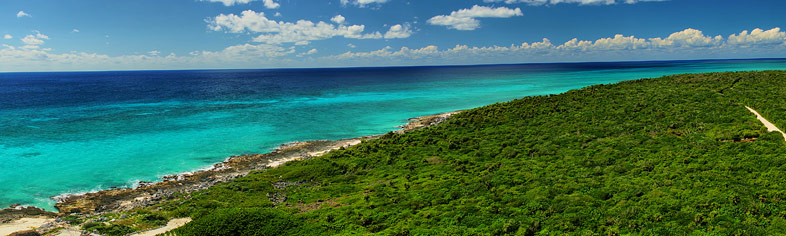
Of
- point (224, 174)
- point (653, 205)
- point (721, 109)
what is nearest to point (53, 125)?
point (224, 174)

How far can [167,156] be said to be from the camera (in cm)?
3641

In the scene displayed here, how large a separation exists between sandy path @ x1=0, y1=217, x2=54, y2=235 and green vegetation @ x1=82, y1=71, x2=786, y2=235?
5892 millimetres

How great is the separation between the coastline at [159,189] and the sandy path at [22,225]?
0.36 m

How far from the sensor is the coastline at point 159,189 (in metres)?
22.8

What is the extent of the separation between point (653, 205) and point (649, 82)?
45.3 m

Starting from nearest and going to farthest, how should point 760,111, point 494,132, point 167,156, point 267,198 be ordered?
point 267,198, point 760,111, point 494,132, point 167,156

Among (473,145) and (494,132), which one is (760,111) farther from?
(473,145)

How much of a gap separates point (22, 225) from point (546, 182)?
28842 millimetres

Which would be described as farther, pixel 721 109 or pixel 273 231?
pixel 721 109

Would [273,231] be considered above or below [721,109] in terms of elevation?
below

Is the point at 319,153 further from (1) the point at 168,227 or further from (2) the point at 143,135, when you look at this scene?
(2) the point at 143,135

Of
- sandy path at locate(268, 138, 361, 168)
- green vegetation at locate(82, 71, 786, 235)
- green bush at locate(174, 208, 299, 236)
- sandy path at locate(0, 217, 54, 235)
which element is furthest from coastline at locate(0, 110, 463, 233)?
green bush at locate(174, 208, 299, 236)

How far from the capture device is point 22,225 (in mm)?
20703

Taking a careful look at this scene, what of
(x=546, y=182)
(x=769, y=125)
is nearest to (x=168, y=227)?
(x=546, y=182)
